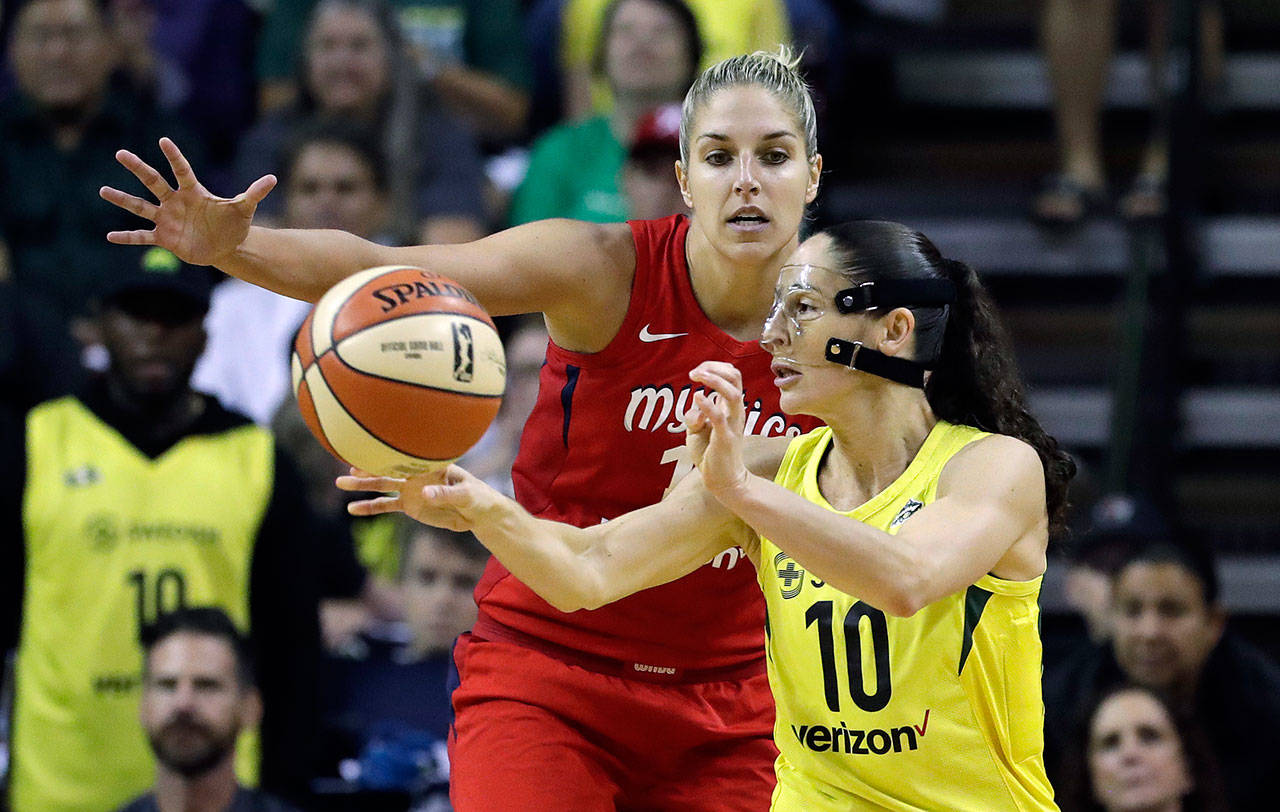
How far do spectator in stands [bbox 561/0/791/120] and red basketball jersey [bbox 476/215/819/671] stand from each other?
3546mm

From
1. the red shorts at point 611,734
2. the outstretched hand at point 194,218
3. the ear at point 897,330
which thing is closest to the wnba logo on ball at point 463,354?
the outstretched hand at point 194,218

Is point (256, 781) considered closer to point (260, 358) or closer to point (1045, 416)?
point (260, 358)

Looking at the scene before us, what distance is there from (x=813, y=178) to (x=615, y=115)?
11.9ft

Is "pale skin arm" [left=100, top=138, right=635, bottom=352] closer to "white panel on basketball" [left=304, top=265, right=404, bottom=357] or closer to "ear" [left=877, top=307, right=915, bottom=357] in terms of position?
"white panel on basketball" [left=304, top=265, right=404, bottom=357]

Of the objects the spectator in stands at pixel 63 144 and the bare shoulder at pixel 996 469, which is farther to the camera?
the spectator in stands at pixel 63 144

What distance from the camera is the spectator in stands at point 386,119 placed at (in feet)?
25.4

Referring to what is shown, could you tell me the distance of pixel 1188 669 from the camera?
6348mm

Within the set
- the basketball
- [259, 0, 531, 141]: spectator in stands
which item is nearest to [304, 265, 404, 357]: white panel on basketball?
the basketball

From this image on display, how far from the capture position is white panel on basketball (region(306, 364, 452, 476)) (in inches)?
134

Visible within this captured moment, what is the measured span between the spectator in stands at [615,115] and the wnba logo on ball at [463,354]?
4.00m

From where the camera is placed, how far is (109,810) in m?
6.02

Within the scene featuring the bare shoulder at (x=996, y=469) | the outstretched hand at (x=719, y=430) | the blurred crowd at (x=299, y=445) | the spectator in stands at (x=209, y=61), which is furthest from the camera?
the spectator in stands at (x=209, y=61)

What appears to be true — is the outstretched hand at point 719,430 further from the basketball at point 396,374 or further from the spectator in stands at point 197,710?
the spectator in stands at point 197,710

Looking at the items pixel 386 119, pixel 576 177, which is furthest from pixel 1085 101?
pixel 386 119
